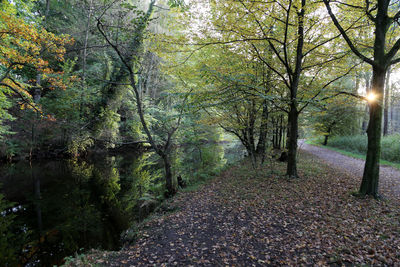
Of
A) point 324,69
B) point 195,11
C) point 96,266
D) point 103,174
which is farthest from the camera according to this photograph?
point 103,174

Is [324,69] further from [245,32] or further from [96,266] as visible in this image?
[96,266]

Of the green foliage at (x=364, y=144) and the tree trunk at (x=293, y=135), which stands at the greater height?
the tree trunk at (x=293, y=135)

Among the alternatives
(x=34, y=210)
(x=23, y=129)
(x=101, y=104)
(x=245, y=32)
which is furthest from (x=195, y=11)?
(x=23, y=129)

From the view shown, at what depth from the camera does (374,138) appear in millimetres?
5707

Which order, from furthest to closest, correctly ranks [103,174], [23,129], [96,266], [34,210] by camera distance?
[23,129]
[103,174]
[34,210]
[96,266]

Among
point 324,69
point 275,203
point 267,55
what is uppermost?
point 267,55

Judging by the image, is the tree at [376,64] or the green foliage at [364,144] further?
the green foliage at [364,144]

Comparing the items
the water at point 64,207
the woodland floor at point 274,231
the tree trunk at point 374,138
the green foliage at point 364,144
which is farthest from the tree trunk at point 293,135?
the green foliage at point 364,144

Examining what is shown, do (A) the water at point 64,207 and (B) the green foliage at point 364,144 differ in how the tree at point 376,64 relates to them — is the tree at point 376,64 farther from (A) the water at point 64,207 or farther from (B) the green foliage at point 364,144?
(B) the green foliage at point 364,144

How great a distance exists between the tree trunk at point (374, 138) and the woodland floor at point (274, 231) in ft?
1.71

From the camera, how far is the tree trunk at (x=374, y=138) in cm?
550

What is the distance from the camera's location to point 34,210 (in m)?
7.74

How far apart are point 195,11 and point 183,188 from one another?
746 centimetres

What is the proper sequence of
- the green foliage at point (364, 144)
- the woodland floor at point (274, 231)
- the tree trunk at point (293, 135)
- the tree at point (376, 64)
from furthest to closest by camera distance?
the green foliage at point (364, 144) → the tree trunk at point (293, 135) → the tree at point (376, 64) → the woodland floor at point (274, 231)
